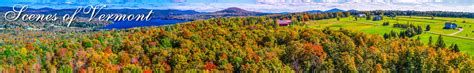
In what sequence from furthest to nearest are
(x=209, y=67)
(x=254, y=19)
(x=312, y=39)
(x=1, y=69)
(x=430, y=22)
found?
(x=430, y=22)
(x=254, y=19)
(x=312, y=39)
(x=209, y=67)
(x=1, y=69)

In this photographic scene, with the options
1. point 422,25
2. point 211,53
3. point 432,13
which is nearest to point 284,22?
point 422,25

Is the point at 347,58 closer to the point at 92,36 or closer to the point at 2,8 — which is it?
the point at 92,36

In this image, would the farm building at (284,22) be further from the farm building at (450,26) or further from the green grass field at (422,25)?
the farm building at (450,26)

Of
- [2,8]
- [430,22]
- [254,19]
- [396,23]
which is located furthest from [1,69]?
[430,22]

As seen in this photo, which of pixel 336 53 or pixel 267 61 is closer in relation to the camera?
pixel 267 61

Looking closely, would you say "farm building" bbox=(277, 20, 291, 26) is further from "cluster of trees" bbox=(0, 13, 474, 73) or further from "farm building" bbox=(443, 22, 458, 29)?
"farm building" bbox=(443, 22, 458, 29)

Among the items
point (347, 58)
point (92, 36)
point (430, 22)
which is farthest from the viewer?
point (430, 22)

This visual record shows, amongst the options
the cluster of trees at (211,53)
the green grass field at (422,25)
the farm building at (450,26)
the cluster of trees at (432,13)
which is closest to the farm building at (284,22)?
the green grass field at (422,25)

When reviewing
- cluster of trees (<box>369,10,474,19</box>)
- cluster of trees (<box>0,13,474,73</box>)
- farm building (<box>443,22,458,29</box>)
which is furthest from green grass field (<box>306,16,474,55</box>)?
cluster of trees (<box>0,13,474,73</box>)
